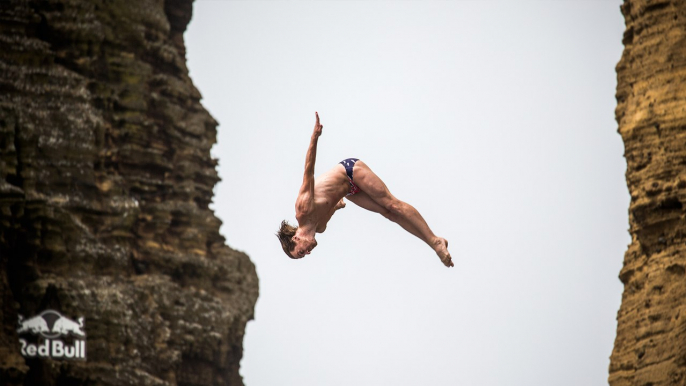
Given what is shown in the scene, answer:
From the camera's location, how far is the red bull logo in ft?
72.6

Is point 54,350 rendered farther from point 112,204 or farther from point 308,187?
point 308,187

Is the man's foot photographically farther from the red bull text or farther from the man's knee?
the red bull text

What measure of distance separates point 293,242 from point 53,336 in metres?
11.7

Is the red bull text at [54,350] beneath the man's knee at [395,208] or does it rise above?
above

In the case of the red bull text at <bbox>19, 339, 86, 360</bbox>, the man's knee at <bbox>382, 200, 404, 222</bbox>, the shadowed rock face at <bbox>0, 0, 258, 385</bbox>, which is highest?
the shadowed rock face at <bbox>0, 0, 258, 385</bbox>

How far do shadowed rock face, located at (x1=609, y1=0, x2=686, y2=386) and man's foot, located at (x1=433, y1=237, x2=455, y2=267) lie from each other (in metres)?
4.38

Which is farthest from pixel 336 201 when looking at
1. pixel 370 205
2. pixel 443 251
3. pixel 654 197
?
pixel 654 197

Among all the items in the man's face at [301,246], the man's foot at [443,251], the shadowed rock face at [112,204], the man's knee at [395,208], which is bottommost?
the man's foot at [443,251]

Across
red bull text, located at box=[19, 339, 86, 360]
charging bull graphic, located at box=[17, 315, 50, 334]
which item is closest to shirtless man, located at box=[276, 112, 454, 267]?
red bull text, located at box=[19, 339, 86, 360]

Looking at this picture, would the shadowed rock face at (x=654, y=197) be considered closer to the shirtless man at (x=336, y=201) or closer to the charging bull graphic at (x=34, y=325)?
the shirtless man at (x=336, y=201)

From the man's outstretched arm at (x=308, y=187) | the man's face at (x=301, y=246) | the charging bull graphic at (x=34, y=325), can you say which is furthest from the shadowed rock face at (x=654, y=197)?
the charging bull graphic at (x=34, y=325)

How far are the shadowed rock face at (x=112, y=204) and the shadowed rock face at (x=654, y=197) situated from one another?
11213 millimetres

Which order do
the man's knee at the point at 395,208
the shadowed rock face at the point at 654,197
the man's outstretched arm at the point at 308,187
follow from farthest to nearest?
the shadowed rock face at the point at 654,197, the man's knee at the point at 395,208, the man's outstretched arm at the point at 308,187

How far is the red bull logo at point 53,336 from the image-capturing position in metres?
22.1
